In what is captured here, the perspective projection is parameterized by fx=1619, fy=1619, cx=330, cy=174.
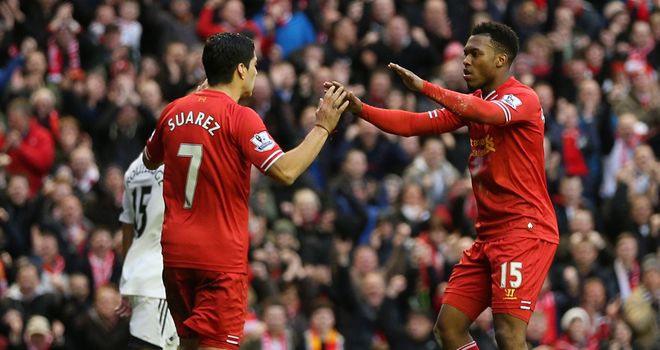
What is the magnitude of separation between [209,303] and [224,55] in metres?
1.55

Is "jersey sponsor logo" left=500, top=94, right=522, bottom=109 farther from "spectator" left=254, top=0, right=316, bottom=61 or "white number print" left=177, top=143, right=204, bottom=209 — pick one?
"spectator" left=254, top=0, right=316, bottom=61

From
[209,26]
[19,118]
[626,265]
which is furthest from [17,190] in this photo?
[626,265]

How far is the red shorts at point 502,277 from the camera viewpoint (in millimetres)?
10469

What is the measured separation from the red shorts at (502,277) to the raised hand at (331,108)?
1.37 m

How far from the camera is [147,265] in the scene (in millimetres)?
11625

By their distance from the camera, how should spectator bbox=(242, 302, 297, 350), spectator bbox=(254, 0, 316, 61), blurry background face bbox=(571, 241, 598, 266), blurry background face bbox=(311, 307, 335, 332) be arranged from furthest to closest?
spectator bbox=(254, 0, 316, 61) → blurry background face bbox=(571, 241, 598, 266) → blurry background face bbox=(311, 307, 335, 332) → spectator bbox=(242, 302, 297, 350)

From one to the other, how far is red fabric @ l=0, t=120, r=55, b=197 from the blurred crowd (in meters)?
0.02

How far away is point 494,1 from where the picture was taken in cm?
2227

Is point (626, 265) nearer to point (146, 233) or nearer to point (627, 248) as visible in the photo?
point (627, 248)

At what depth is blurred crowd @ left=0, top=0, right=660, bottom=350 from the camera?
1652cm

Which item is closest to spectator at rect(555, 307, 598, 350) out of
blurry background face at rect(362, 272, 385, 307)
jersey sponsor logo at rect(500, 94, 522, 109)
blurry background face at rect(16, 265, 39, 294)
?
blurry background face at rect(362, 272, 385, 307)

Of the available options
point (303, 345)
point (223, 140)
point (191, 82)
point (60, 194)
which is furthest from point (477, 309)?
point (191, 82)

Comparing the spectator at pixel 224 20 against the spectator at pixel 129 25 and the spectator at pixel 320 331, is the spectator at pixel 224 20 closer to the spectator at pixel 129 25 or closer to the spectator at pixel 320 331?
the spectator at pixel 129 25

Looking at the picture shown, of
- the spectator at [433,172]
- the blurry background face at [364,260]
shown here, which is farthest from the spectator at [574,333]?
the spectator at [433,172]
